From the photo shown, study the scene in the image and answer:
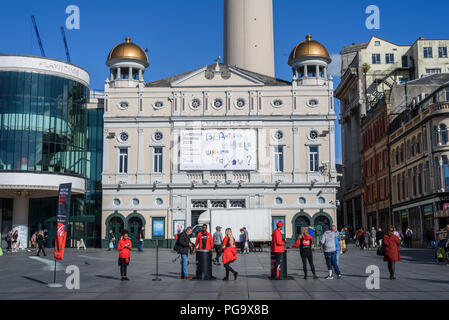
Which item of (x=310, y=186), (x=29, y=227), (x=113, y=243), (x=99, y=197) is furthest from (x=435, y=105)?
(x=29, y=227)

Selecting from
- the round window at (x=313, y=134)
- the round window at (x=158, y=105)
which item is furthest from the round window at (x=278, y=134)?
the round window at (x=158, y=105)

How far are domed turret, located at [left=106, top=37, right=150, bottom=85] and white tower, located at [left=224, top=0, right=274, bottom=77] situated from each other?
1498 cm

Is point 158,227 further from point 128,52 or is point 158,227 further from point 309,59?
point 309,59

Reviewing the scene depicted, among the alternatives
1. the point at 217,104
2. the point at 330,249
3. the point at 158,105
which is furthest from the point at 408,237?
the point at 330,249

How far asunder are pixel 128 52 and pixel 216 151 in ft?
42.8

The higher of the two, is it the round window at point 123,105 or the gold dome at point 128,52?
the gold dome at point 128,52

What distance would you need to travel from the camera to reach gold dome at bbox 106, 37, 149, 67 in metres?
51.7

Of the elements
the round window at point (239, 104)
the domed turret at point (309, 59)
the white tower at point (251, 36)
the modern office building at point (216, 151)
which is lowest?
the modern office building at point (216, 151)

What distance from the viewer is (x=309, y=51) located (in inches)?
2035

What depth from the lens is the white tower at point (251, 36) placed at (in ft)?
210

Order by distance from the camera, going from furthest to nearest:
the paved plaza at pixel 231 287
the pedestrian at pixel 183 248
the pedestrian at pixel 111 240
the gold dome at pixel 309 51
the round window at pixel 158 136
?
the gold dome at pixel 309 51, the round window at pixel 158 136, the pedestrian at pixel 111 240, the pedestrian at pixel 183 248, the paved plaza at pixel 231 287

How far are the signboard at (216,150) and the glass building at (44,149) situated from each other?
11.1 meters

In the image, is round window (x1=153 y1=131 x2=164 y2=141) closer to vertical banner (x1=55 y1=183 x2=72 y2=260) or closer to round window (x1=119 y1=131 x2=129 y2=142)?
round window (x1=119 y1=131 x2=129 y2=142)

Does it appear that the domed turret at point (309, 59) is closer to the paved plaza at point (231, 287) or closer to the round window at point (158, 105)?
the round window at point (158, 105)
